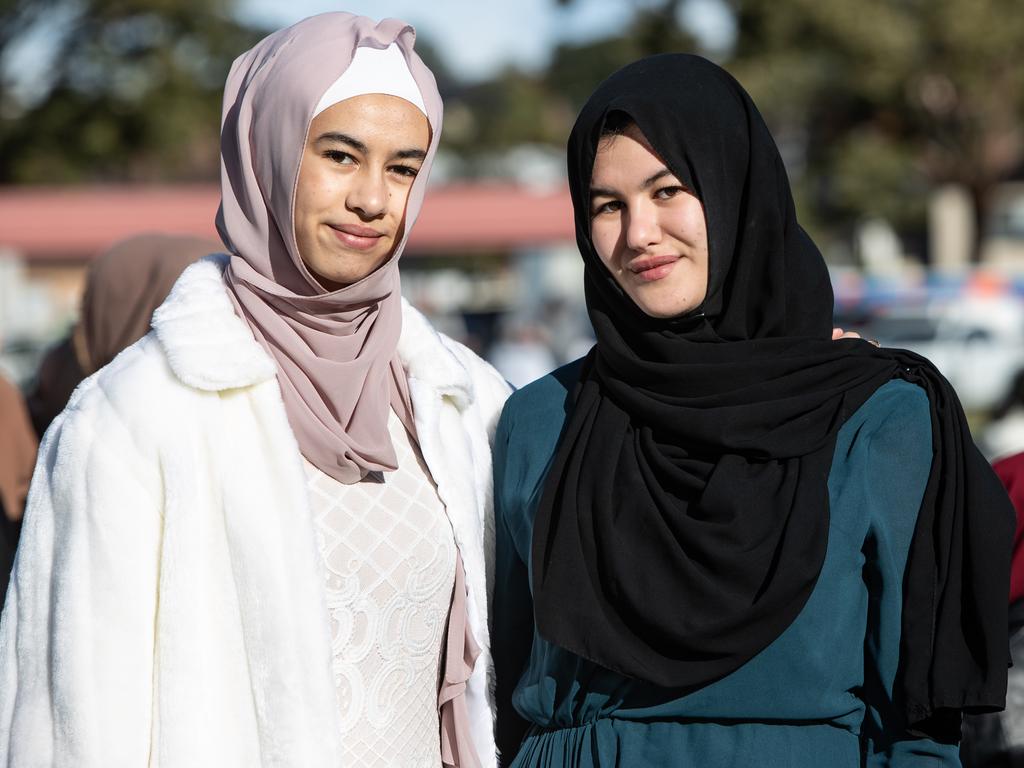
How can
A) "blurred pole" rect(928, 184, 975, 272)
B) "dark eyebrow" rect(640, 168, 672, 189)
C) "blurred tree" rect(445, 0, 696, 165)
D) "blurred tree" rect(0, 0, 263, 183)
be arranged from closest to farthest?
1. "dark eyebrow" rect(640, 168, 672, 189)
2. "blurred tree" rect(0, 0, 263, 183)
3. "blurred pole" rect(928, 184, 975, 272)
4. "blurred tree" rect(445, 0, 696, 165)

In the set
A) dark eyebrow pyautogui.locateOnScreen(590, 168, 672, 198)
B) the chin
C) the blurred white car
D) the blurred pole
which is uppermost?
the blurred pole

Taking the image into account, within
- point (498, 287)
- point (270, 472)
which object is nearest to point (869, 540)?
point (270, 472)

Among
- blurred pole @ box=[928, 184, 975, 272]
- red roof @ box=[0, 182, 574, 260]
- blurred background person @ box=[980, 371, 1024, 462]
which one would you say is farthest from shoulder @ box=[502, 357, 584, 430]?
blurred pole @ box=[928, 184, 975, 272]

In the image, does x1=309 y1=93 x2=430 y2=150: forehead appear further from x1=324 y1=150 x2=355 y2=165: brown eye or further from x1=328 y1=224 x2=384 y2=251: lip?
x1=328 y1=224 x2=384 y2=251: lip

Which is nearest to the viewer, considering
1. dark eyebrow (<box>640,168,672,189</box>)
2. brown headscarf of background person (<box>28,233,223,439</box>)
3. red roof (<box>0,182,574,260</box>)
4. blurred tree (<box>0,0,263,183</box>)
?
dark eyebrow (<box>640,168,672,189</box>)

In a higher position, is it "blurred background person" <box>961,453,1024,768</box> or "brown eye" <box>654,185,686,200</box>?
"brown eye" <box>654,185,686,200</box>

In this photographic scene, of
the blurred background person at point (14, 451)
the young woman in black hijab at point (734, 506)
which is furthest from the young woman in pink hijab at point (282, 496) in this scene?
the blurred background person at point (14, 451)

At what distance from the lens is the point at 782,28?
2222 cm

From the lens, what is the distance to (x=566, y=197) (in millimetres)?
23234

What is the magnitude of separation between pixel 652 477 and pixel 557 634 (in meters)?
0.32

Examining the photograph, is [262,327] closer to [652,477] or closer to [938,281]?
[652,477]

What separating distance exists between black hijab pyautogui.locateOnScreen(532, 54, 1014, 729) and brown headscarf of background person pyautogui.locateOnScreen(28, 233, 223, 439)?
143 cm

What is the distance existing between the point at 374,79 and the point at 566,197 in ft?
69.0

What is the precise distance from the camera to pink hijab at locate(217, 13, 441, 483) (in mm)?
2375
